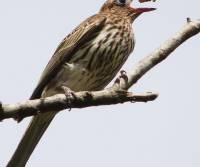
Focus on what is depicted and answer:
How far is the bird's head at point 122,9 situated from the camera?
767 centimetres

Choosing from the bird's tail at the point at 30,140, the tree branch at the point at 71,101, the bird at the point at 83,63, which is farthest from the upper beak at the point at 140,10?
the tree branch at the point at 71,101

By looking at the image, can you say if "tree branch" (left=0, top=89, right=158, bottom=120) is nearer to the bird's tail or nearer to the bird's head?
the bird's tail

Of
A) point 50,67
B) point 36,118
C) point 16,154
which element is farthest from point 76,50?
point 16,154

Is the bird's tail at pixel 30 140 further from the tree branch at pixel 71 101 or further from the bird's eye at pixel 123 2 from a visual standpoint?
the bird's eye at pixel 123 2

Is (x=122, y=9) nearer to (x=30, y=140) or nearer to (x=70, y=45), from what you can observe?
(x=70, y=45)

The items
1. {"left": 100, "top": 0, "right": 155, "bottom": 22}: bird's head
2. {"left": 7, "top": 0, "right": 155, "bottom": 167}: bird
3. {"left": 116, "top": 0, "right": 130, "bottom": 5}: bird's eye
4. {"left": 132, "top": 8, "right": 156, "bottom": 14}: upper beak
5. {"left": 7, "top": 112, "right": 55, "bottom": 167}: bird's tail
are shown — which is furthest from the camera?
{"left": 116, "top": 0, "right": 130, "bottom": 5}: bird's eye

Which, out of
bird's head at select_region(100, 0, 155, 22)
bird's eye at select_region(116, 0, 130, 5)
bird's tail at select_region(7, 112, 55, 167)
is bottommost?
bird's tail at select_region(7, 112, 55, 167)

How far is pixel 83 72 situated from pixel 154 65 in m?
1.56

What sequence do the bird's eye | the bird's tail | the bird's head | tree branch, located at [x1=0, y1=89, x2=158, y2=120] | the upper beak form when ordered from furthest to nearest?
the bird's eye → the bird's head → the upper beak → the bird's tail → tree branch, located at [x1=0, y1=89, x2=158, y2=120]

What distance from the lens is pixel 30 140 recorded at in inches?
253

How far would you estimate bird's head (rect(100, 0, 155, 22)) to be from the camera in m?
7.67

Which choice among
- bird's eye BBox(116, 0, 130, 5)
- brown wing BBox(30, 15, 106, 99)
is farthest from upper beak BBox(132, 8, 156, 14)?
brown wing BBox(30, 15, 106, 99)

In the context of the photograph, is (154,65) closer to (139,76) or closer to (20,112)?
(139,76)

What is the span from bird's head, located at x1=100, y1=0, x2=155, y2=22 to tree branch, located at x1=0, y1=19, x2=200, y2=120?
2.10 metres
